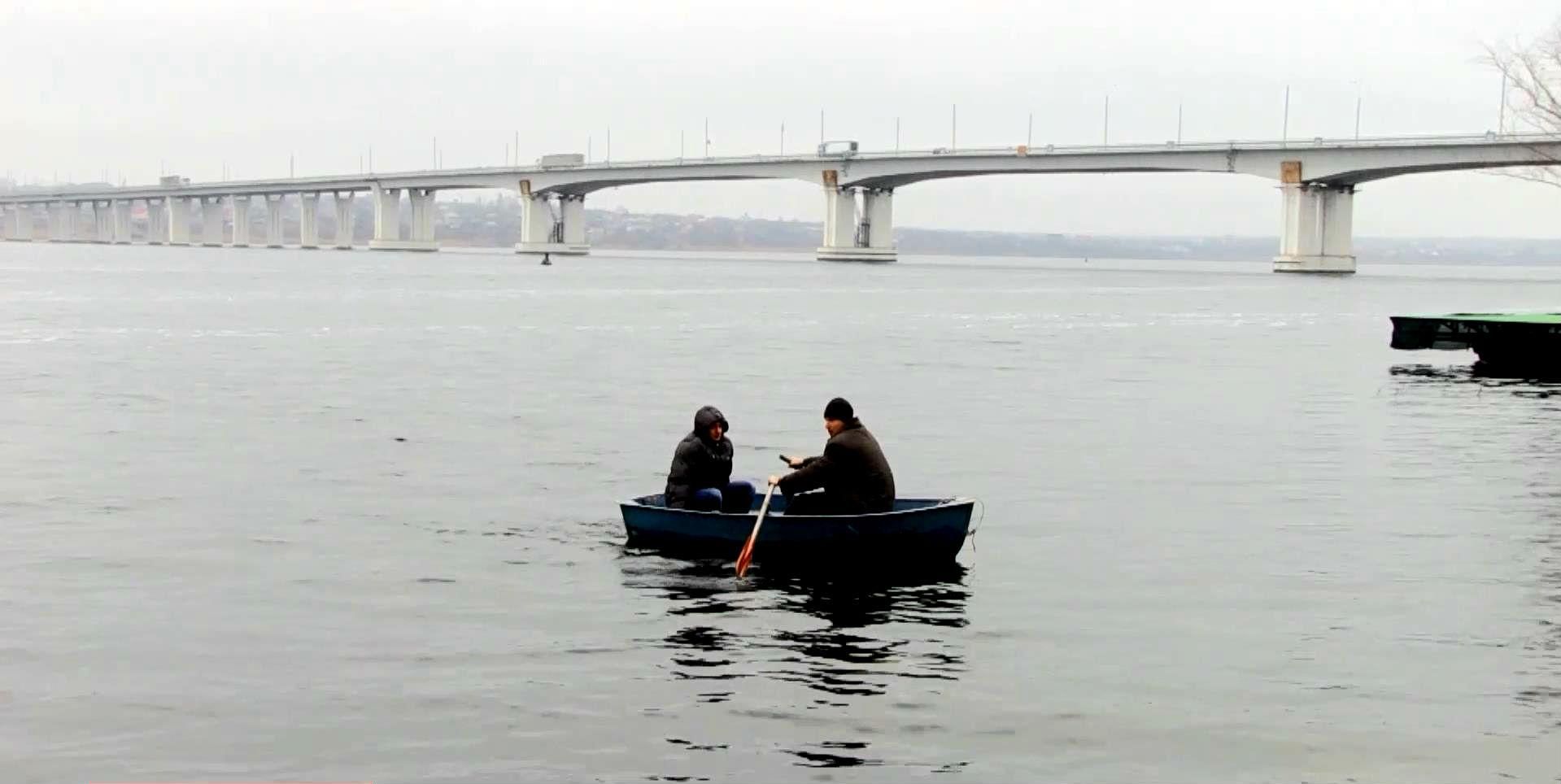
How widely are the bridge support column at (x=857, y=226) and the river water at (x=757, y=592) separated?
130 meters

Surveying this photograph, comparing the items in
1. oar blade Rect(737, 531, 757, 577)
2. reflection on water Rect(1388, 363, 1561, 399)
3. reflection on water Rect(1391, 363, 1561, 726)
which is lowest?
reflection on water Rect(1388, 363, 1561, 399)

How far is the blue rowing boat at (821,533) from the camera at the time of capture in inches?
760

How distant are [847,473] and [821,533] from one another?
24.7 inches

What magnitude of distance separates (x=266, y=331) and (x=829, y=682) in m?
56.0

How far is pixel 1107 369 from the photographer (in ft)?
176

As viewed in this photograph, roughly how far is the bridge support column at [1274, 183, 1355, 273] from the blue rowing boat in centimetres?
12557

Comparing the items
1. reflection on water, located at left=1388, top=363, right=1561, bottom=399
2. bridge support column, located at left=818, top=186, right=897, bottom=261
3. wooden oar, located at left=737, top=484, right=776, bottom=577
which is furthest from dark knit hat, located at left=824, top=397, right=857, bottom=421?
bridge support column, located at left=818, top=186, right=897, bottom=261

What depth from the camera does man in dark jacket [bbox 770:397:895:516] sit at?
19.2 meters

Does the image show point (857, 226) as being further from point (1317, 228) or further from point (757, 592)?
point (757, 592)

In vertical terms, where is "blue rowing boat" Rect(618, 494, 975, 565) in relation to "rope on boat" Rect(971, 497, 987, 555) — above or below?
above

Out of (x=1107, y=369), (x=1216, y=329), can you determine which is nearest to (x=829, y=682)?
(x=1107, y=369)

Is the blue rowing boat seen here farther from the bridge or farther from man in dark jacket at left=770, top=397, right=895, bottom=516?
the bridge

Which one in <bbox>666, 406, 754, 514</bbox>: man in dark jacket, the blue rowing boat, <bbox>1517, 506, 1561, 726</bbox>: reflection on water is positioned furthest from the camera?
<bbox>666, 406, 754, 514</bbox>: man in dark jacket

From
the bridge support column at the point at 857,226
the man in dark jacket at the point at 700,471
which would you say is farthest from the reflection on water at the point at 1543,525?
the bridge support column at the point at 857,226
